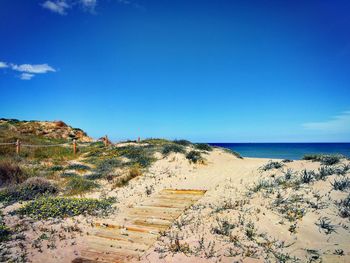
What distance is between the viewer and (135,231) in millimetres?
7363

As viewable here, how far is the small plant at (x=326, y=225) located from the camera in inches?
248

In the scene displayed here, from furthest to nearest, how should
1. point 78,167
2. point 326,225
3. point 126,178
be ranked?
point 78,167 → point 126,178 → point 326,225

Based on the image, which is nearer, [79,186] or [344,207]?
[344,207]

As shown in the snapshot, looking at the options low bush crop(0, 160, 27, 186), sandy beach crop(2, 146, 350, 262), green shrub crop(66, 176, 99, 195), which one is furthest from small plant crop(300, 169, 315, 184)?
low bush crop(0, 160, 27, 186)

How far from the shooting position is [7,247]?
20.6ft

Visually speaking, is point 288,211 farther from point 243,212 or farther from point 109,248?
point 109,248

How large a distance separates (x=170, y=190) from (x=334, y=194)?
19.7ft

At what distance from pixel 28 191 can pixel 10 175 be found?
261 cm

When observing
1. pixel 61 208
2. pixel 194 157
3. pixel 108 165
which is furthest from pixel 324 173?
pixel 108 165

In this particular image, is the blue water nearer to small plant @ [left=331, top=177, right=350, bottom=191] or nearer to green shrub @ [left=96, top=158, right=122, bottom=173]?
green shrub @ [left=96, top=158, right=122, bottom=173]

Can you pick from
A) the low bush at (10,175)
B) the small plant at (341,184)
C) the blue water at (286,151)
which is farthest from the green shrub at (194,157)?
the blue water at (286,151)

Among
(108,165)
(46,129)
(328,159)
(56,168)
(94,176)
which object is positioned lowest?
(94,176)

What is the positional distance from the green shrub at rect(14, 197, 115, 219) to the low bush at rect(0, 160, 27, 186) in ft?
12.4

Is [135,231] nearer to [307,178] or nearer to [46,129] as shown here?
[307,178]
